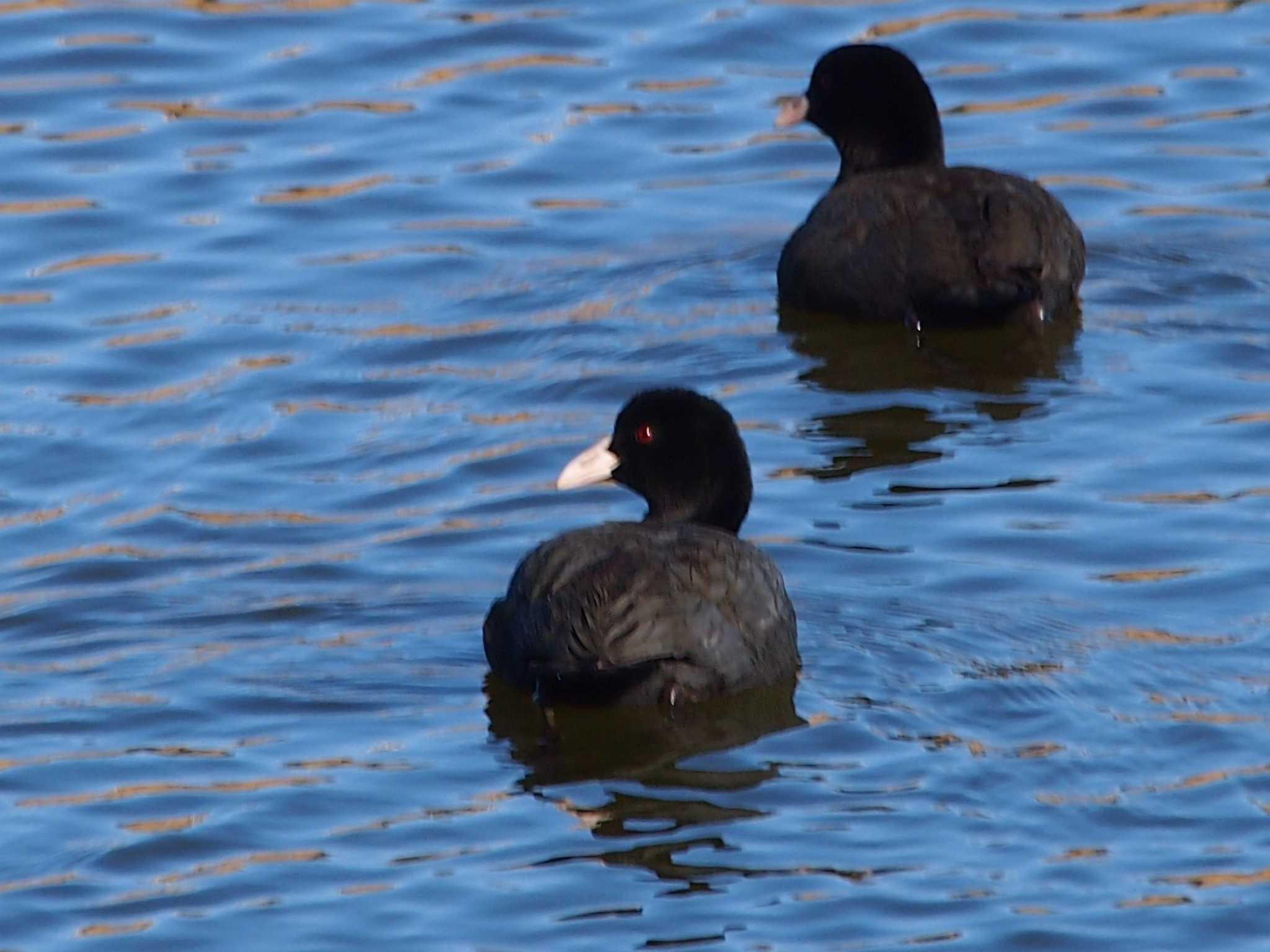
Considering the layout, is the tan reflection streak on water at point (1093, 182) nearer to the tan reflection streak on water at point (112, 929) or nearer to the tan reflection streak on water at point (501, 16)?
the tan reflection streak on water at point (501, 16)

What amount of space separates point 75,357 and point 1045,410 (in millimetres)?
3929

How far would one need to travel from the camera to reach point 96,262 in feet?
42.6

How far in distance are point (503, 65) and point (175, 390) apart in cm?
473

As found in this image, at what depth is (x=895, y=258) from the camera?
11.7 metres

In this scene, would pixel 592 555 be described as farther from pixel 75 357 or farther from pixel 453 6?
pixel 453 6

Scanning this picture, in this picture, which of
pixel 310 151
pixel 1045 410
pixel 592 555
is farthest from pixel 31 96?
pixel 592 555

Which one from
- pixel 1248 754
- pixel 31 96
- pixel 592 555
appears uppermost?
pixel 31 96

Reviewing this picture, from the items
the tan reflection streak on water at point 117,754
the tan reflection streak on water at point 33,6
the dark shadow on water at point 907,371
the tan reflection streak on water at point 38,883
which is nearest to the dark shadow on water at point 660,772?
the tan reflection streak on water at point 117,754

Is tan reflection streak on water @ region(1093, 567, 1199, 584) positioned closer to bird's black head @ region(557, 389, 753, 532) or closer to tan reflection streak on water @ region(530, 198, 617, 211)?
bird's black head @ region(557, 389, 753, 532)

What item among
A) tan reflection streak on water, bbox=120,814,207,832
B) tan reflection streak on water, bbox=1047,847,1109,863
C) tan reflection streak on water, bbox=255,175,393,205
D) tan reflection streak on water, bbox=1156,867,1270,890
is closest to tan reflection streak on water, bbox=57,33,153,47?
tan reflection streak on water, bbox=255,175,393,205

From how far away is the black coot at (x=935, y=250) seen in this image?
11492 millimetres

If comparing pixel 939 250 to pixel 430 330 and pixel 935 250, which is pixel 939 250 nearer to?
pixel 935 250

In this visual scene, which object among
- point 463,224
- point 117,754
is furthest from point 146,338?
point 117,754

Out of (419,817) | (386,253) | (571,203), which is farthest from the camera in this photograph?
(571,203)
